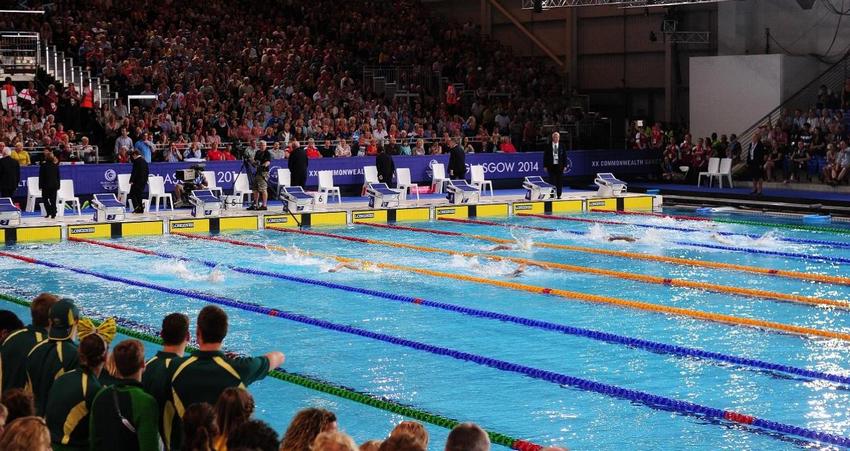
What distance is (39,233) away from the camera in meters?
16.9

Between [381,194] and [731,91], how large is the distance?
11.3 m

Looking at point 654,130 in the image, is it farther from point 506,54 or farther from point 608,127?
point 506,54

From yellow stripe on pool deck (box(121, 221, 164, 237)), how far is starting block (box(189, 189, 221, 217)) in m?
1.19

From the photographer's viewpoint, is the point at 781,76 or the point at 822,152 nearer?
the point at 822,152

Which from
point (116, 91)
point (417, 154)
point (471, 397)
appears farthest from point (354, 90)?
point (471, 397)

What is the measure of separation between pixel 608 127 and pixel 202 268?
18318 mm

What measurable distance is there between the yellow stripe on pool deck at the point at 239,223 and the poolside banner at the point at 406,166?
2.96 m

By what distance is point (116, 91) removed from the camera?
23797 mm

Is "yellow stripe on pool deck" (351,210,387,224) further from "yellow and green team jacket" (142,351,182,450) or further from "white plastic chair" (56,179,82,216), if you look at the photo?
"yellow and green team jacket" (142,351,182,450)

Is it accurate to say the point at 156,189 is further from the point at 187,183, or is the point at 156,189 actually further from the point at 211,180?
the point at 211,180

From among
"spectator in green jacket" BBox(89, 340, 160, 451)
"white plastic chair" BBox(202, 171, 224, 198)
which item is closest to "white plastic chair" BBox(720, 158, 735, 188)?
"white plastic chair" BBox(202, 171, 224, 198)

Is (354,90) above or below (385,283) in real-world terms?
above

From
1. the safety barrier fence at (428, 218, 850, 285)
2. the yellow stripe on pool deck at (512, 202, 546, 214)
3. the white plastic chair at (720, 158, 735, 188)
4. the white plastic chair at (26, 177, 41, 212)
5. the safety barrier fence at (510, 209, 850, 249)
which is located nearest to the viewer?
the safety barrier fence at (428, 218, 850, 285)

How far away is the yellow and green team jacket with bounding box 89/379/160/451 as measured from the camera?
4.50 meters
